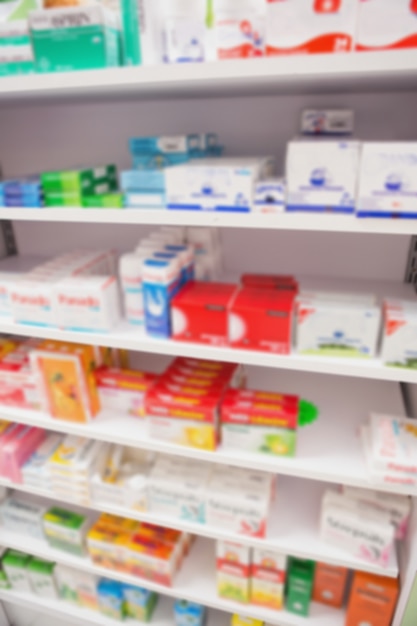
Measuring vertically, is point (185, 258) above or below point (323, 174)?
below

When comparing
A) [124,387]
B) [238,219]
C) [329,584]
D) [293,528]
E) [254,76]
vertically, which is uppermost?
[254,76]

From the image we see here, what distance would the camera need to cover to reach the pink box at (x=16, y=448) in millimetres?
1604

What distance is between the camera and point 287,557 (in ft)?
5.22

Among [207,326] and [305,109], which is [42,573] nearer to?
[207,326]

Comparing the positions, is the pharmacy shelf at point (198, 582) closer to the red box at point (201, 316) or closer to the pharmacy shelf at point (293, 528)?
the pharmacy shelf at point (293, 528)

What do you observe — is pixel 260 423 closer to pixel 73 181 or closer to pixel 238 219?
pixel 238 219

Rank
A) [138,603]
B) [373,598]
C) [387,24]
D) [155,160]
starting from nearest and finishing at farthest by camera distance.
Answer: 1. [387,24]
2. [155,160]
3. [373,598]
4. [138,603]

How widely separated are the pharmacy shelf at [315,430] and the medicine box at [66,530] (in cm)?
48

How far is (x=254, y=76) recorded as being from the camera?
917mm

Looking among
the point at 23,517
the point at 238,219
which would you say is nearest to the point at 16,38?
the point at 238,219

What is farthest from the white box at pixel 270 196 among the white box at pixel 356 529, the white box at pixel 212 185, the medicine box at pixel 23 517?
the medicine box at pixel 23 517

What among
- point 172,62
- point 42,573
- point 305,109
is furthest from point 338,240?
point 42,573

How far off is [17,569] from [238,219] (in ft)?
5.96

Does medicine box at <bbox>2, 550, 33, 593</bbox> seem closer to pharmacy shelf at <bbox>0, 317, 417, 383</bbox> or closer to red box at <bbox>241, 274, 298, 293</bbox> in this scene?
pharmacy shelf at <bbox>0, 317, 417, 383</bbox>
